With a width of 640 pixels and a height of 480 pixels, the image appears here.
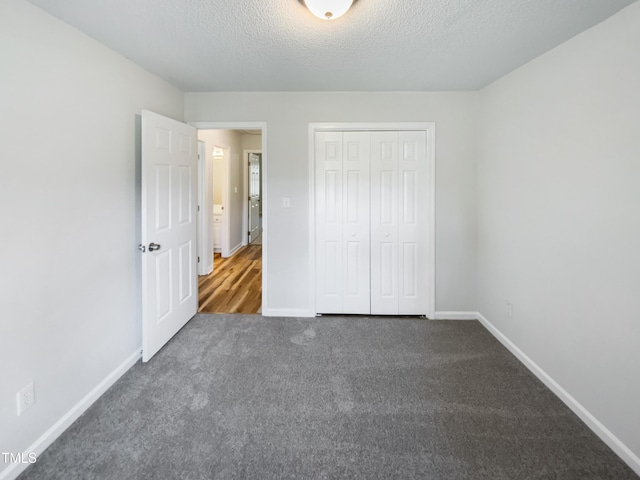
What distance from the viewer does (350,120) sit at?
3.12m

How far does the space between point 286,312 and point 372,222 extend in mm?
1315

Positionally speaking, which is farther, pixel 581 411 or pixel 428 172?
pixel 428 172

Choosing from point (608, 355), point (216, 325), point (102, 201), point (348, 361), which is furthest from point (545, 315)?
point (102, 201)

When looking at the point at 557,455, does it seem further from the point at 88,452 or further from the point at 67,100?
the point at 67,100

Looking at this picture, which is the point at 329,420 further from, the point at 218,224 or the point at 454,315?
the point at 218,224

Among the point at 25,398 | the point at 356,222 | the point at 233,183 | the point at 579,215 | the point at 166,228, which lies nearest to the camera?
the point at 25,398

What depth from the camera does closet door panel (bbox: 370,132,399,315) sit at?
3.14 meters

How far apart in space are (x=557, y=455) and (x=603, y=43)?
2.20 metres

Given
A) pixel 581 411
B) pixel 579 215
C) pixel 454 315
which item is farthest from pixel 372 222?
pixel 581 411

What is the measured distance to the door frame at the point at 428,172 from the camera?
3094 millimetres

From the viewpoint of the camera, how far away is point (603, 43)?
5.56 ft

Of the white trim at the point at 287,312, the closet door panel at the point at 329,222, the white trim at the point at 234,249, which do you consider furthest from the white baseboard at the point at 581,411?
the white trim at the point at 234,249

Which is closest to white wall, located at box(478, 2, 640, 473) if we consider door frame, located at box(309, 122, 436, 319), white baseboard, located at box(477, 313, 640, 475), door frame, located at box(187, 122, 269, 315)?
white baseboard, located at box(477, 313, 640, 475)

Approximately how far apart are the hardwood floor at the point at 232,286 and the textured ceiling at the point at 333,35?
92.1 inches
